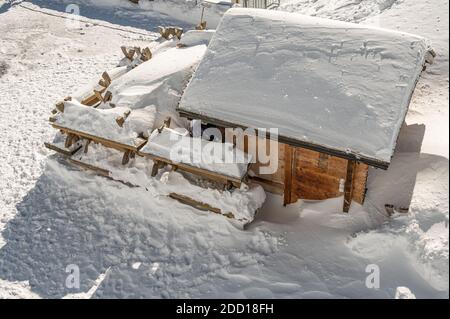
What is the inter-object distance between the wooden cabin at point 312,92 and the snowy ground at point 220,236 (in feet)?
3.04

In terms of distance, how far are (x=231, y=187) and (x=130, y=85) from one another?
424 centimetres

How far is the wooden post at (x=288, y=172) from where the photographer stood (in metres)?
10.7

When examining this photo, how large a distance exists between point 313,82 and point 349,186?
7.77 feet

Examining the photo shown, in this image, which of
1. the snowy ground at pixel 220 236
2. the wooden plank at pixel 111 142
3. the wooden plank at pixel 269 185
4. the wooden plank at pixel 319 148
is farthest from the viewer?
the wooden plank at pixel 111 142

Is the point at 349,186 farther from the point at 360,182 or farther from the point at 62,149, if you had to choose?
the point at 62,149

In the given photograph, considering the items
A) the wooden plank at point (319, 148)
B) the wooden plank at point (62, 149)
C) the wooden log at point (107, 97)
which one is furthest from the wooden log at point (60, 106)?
the wooden plank at point (319, 148)

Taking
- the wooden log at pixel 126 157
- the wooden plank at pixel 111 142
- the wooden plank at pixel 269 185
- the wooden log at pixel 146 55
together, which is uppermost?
the wooden log at pixel 146 55

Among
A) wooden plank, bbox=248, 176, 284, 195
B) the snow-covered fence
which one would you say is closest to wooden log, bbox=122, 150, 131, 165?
wooden plank, bbox=248, 176, 284, 195

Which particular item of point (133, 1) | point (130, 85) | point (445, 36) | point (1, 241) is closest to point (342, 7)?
point (445, 36)

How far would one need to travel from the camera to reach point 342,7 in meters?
19.2

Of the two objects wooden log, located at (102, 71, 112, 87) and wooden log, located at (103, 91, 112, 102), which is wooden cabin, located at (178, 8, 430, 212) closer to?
wooden log, located at (103, 91, 112, 102)

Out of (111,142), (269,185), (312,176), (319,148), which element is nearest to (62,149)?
(111,142)

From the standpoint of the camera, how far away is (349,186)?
10391 millimetres

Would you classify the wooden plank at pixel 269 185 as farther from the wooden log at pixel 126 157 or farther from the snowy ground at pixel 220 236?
the wooden log at pixel 126 157
